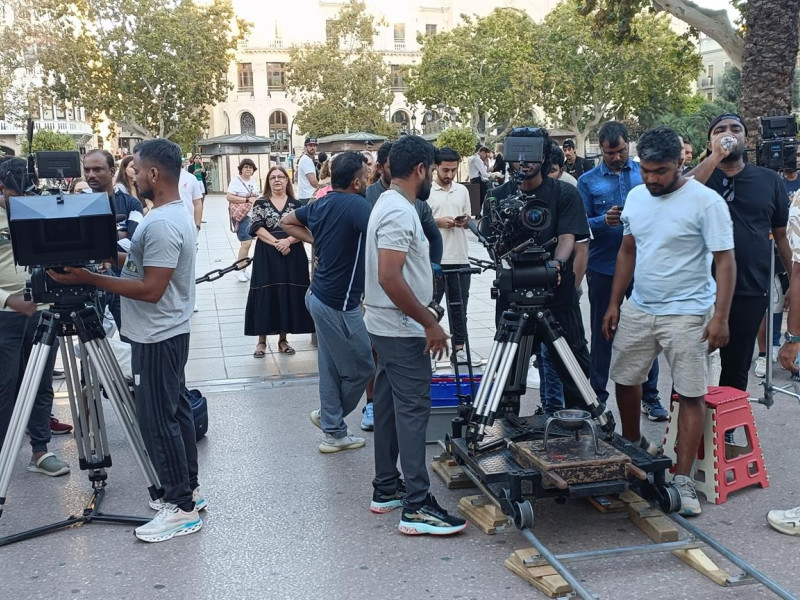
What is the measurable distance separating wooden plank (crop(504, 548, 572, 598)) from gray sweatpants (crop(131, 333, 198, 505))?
163 cm

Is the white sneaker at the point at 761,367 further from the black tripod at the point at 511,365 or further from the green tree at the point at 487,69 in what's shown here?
the green tree at the point at 487,69

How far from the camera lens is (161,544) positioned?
4.21 meters

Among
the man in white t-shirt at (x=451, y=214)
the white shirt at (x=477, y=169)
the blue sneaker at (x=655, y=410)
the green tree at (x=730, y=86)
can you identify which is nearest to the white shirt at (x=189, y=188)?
the man in white t-shirt at (x=451, y=214)

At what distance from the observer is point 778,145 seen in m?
5.27

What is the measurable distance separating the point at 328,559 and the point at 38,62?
41.5 metres

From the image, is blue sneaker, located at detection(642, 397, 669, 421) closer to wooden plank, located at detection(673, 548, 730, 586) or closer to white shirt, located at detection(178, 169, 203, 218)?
wooden plank, located at detection(673, 548, 730, 586)

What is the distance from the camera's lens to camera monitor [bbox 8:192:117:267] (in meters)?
3.90

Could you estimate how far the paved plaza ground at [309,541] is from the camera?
12.3 feet

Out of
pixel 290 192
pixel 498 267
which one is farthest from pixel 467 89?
pixel 498 267

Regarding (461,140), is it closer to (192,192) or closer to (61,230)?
(192,192)

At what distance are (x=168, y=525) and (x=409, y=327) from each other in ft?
4.91

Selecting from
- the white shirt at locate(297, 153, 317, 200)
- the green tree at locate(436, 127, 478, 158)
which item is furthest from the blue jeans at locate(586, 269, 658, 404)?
the green tree at locate(436, 127, 478, 158)

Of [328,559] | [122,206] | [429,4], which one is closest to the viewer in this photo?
[328,559]

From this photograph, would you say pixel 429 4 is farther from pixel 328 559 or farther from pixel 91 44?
pixel 328 559
